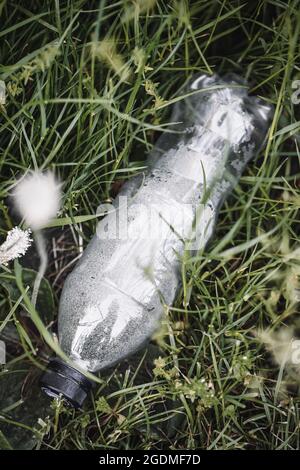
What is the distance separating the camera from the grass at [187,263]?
1.08 meters

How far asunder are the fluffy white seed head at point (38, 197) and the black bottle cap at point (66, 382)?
29 cm

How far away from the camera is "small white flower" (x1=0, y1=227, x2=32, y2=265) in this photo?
1010 millimetres

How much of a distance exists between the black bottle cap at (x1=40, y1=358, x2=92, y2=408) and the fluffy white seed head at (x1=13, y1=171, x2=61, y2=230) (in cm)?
29

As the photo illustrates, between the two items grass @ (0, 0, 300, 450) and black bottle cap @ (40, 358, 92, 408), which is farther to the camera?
grass @ (0, 0, 300, 450)

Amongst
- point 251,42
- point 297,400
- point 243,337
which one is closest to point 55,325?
point 243,337

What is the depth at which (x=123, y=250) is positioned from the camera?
1.08 meters

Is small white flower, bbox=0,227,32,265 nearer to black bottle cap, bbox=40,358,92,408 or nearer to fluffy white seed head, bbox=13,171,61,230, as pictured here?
fluffy white seed head, bbox=13,171,61,230

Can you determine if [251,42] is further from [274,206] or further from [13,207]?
[13,207]

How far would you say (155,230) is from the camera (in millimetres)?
1095

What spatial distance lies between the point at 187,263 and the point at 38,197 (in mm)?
335

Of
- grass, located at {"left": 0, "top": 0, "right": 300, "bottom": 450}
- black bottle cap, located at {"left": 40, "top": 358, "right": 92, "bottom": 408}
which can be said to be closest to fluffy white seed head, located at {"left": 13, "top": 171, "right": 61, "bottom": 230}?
grass, located at {"left": 0, "top": 0, "right": 300, "bottom": 450}

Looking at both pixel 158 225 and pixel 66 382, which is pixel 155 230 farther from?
pixel 66 382

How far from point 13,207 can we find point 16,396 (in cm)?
39

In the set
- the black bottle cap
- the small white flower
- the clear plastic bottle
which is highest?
the small white flower
